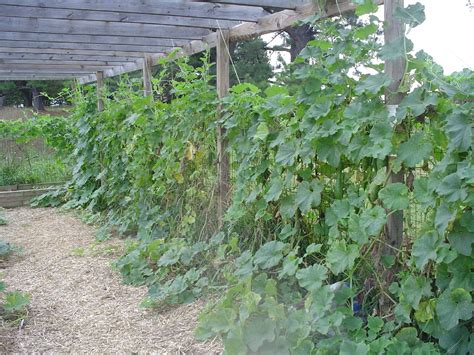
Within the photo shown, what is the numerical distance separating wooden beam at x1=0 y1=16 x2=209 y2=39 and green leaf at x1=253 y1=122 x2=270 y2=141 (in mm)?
2364

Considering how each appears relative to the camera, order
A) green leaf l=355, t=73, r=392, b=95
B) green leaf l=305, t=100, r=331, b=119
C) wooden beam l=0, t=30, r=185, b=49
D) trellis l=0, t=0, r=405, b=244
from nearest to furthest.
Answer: green leaf l=355, t=73, r=392, b=95
green leaf l=305, t=100, r=331, b=119
trellis l=0, t=0, r=405, b=244
wooden beam l=0, t=30, r=185, b=49

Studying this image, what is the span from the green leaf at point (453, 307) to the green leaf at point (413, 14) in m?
1.03

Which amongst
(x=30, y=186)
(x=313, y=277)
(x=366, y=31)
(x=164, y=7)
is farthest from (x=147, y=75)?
(x=313, y=277)

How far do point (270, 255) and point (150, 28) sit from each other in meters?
3.22

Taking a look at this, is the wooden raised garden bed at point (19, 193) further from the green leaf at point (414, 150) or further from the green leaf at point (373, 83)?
the green leaf at point (414, 150)

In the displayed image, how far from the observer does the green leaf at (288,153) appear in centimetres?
269

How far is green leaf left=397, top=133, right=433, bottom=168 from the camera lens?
2.00 metres

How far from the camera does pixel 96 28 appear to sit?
511cm

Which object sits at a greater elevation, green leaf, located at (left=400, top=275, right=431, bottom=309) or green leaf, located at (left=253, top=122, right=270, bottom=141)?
green leaf, located at (left=253, top=122, right=270, bottom=141)

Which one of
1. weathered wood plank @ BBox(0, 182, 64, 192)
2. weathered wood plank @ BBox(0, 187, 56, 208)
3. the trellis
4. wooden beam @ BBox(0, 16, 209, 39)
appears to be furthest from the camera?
weathered wood plank @ BBox(0, 182, 64, 192)

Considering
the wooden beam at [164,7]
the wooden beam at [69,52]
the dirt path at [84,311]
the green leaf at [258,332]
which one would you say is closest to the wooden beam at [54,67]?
the wooden beam at [69,52]

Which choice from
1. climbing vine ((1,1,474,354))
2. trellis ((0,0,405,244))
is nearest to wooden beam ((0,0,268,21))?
trellis ((0,0,405,244))

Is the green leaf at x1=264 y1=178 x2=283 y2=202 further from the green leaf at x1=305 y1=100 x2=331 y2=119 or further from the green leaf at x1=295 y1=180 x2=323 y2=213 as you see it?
the green leaf at x1=305 y1=100 x2=331 y2=119

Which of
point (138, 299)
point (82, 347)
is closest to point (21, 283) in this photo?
point (138, 299)
